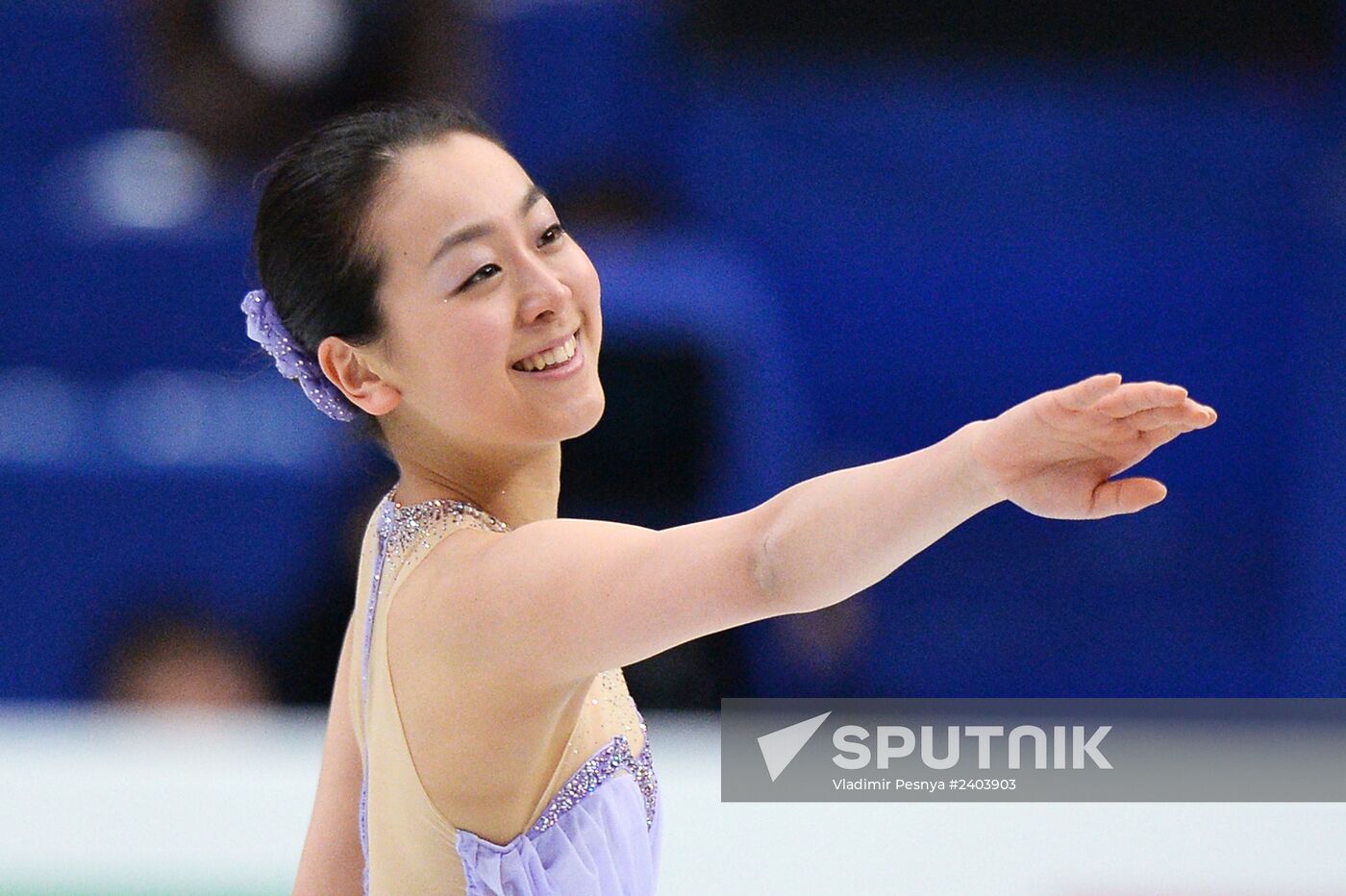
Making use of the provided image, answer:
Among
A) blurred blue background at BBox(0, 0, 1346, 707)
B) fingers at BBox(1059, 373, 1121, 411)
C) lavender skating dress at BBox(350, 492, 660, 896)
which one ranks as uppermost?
blurred blue background at BBox(0, 0, 1346, 707)

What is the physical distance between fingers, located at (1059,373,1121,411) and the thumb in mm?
81

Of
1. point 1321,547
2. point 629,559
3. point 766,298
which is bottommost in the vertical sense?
point 629,559

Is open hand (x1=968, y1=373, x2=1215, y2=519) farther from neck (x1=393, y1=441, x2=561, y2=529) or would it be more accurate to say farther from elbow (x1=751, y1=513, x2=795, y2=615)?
neck (x1=393, y1=441, x2=561, y2=529)

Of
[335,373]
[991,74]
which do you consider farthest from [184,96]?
[335,373]

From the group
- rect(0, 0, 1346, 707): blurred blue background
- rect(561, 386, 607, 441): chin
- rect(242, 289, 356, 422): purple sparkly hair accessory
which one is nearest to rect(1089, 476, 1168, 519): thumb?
rect(561, 386, 607, 441): chin

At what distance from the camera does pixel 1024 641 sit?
4.26 metres

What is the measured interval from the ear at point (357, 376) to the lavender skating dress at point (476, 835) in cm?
12

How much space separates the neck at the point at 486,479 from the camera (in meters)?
1.65

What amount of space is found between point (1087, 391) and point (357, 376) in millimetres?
822

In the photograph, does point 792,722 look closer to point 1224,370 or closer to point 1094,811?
point 1094,811

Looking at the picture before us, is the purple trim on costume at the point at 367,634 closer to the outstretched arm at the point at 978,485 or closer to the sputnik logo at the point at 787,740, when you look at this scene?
the outstretched arm at the point at 978,485

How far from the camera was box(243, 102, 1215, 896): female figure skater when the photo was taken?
1.37 metres

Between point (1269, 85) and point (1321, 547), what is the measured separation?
4.50 ft

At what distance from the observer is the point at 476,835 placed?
154cm
